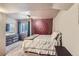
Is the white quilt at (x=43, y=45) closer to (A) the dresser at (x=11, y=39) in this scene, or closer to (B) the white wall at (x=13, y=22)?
(A) the dresser at (x=11, y=39)

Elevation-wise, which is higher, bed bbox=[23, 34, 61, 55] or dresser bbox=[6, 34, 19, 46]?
dresser bbox=[6, 34, 19, 46]

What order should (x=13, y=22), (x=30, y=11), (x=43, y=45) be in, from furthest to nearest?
(x=43, y=45) → (x=30, y=11) → (x=13, y=22)

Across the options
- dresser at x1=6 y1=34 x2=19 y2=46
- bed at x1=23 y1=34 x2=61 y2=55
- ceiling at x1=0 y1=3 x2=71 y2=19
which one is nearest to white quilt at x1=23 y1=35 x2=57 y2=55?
bed at x1=23 y1=34 x2=61 y2=55

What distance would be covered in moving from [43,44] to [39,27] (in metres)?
0.91

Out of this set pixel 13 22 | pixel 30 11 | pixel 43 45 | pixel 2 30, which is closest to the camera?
pixel 2 30

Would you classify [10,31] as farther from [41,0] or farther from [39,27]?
[41,0]

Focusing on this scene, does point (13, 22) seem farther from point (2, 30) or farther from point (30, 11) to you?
point (30, 11)

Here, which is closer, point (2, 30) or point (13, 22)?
point (2, 30)

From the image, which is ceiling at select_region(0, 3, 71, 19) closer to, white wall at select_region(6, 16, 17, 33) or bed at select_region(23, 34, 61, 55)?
white wall at select_region(6, 16, 17, 33)

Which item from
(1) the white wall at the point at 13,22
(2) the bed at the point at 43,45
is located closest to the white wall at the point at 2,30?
(1) the white wall at the point at 13,22

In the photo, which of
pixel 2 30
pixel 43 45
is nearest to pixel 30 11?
pixel 2 30

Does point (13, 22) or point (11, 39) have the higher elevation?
point (13, 22)

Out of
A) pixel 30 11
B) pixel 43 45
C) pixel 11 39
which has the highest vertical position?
pixel 30 11

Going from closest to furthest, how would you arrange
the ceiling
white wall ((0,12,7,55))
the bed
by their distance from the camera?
white wall ((0,12,7,55)), the ceiling, the bed
